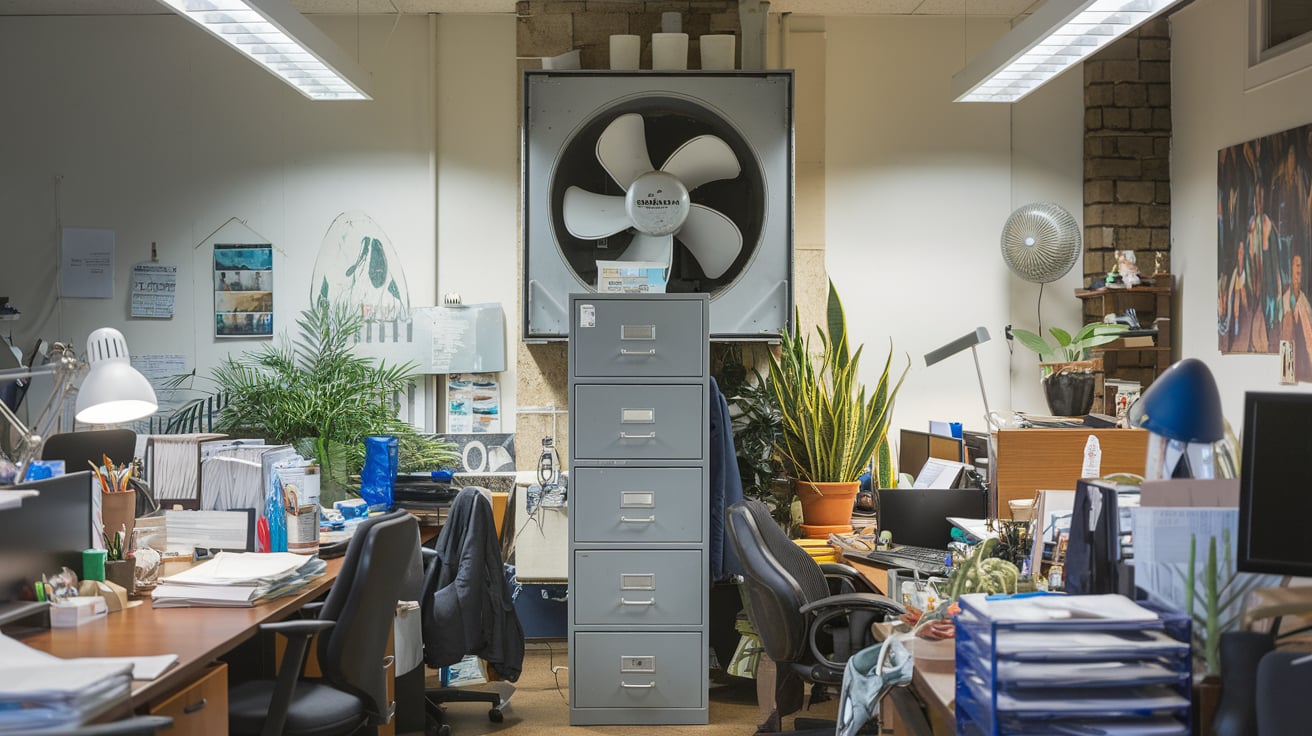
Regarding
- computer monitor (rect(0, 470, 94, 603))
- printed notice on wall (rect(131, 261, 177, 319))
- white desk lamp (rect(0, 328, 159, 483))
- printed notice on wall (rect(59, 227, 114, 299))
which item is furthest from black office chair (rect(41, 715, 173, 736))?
printed notice on wall (rect(59, 227, 114, 299))

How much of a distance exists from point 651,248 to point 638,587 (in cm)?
156

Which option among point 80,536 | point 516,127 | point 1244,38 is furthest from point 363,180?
point 1244,38

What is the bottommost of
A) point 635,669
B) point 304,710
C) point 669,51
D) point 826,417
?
point 635,669

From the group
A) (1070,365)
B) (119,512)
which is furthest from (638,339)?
(1070,365)

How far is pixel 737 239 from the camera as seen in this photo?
15.8 feet

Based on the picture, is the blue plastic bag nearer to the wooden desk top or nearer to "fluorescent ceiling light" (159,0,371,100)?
"fluorescent ceiling light" (159,0,371,100)

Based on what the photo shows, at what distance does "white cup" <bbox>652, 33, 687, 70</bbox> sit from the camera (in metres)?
4.85

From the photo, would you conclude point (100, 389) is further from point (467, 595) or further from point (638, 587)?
point (638, 587)

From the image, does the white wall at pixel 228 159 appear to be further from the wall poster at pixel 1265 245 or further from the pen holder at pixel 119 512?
the wall poster at pixel 1265 245

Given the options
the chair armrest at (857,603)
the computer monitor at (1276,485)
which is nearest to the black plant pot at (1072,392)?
the chair armrest at (857,603)

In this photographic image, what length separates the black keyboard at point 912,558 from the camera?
11.4 ft

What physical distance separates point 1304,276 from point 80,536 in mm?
4255

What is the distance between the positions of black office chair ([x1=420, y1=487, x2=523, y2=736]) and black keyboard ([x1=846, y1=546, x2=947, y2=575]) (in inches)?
50.2

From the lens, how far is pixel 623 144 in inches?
189
